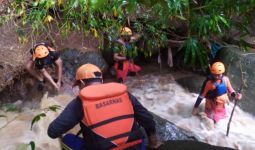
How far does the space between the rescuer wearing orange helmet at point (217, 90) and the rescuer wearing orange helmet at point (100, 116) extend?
10.4 feet

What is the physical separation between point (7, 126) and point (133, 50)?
238 centimetres

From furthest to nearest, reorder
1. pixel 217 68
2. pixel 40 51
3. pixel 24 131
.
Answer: pixel 40 51 → pixel 217 68 → pixel 24 131

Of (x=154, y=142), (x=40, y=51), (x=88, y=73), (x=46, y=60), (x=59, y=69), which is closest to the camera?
(x=88, y=73)

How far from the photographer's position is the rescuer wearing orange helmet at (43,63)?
6.42 m

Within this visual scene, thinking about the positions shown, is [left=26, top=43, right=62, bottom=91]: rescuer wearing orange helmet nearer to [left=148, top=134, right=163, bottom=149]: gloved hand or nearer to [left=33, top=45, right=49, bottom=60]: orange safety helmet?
[left=33, top=45, right=49, bottom=60]: orange safety helmet

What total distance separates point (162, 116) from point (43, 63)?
2121mm

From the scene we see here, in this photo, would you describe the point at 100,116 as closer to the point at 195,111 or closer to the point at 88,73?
the point at 88,73

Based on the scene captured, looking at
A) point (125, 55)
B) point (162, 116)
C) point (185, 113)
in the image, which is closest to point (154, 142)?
point (162, 116)

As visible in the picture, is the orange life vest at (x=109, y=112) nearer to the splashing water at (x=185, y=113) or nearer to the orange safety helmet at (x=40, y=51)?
the splashing water at (x=185, y=113)

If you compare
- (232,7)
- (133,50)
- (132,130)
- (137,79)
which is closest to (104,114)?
(132,130)

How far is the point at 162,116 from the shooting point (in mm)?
6570

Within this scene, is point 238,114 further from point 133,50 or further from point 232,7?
point 232,7

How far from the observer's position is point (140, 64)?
28.4 feet

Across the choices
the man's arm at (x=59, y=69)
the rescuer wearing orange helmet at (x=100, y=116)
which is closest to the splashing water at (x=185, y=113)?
the man's arm at (x=59, y=69)
